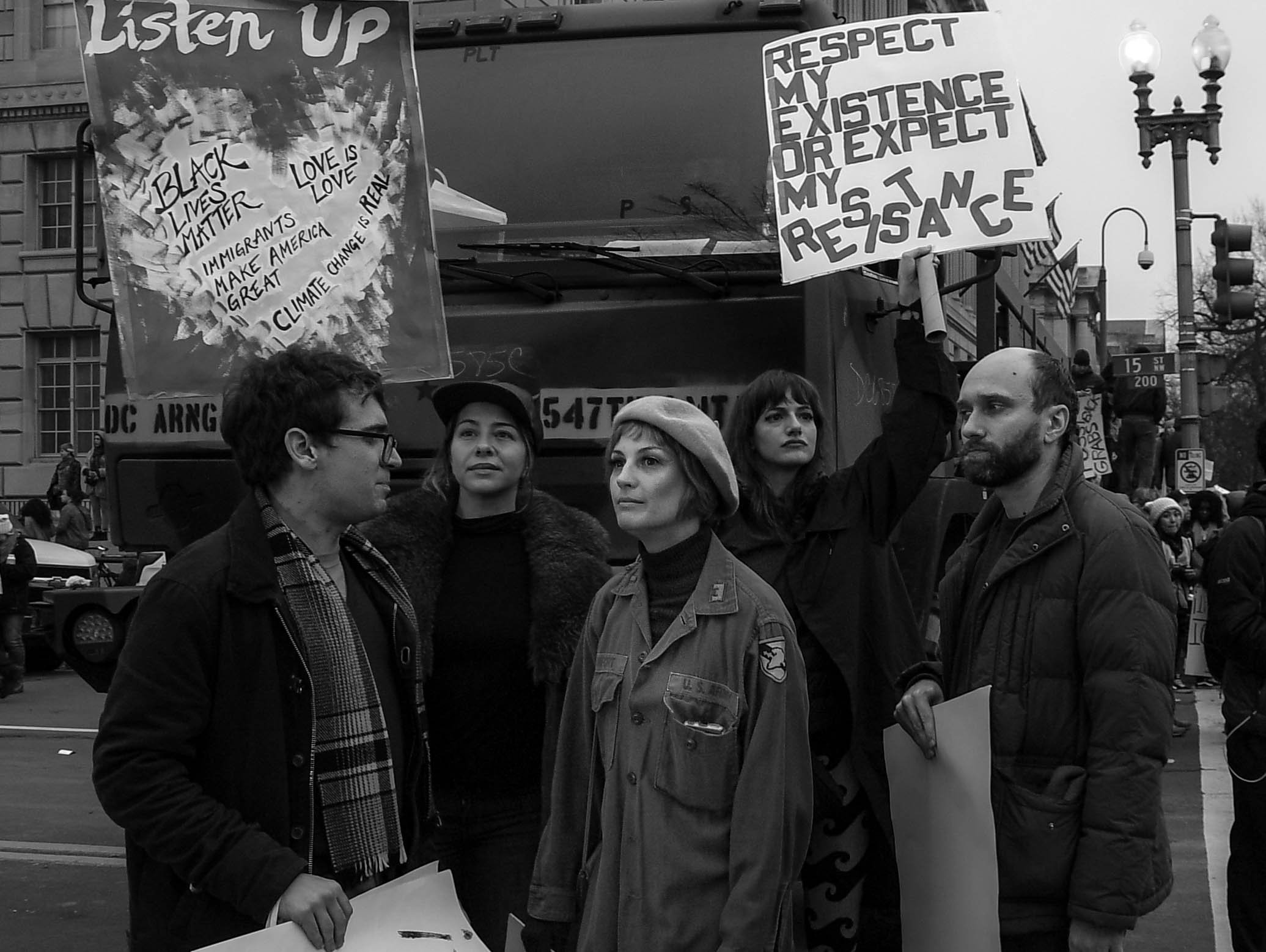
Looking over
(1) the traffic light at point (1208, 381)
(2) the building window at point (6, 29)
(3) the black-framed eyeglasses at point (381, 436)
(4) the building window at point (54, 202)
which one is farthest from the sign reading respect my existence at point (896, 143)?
(2) the building window at point (6, 29)

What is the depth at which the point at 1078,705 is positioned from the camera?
3328 mm

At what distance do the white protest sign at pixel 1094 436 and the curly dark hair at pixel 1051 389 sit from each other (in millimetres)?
12273

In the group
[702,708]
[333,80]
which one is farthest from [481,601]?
[333,80]

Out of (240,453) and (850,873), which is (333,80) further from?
(850,873)

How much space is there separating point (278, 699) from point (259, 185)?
2108 mm

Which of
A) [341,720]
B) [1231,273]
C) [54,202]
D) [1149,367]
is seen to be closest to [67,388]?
[54,202]

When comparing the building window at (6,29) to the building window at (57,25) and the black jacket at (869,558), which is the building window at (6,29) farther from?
the black jacket at (869,558)

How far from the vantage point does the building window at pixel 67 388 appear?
2761cm

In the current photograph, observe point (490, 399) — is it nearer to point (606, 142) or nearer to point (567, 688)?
point (567, 688)

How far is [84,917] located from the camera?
649 cm

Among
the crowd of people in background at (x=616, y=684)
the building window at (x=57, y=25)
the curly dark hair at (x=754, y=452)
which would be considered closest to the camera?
the crowd of people in background at (x=616, y=684)

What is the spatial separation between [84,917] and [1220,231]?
12480 mm

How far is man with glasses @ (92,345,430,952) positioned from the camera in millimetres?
2871

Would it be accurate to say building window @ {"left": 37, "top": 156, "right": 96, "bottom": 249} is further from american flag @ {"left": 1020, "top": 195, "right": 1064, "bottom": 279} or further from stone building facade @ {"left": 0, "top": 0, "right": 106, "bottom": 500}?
american flag @ {"left": 1020, "top": 195, "right": 1064, "bottom": 279}
